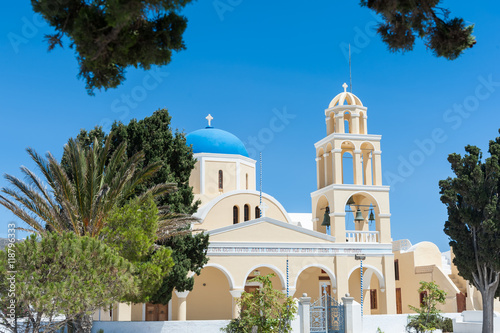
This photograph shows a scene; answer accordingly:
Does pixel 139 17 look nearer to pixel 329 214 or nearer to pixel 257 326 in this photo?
pixel 257 326

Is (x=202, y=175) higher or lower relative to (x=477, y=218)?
higher

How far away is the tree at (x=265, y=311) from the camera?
57.4ft

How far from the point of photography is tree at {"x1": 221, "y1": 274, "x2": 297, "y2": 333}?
17.5m

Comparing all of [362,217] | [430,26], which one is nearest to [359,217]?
[362,217]

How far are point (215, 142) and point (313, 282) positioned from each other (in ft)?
29.3

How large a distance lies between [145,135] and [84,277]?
329 inches

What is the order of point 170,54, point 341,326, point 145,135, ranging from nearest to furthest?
point 170,54
point 145,135
point 341,326

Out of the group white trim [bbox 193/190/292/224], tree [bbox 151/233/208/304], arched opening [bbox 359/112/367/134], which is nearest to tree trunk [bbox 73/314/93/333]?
tree [bbox 151/233/208/304]

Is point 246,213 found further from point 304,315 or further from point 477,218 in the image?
point 477,218

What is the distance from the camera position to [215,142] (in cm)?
3144

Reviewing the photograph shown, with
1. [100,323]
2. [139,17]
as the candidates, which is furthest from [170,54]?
[100,323]

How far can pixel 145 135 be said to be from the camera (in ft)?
64.9

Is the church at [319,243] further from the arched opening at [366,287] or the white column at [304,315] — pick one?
the white column at [304,315]

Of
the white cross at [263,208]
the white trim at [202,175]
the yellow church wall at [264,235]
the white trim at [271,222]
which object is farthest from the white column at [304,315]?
the white trim at [202,175]
